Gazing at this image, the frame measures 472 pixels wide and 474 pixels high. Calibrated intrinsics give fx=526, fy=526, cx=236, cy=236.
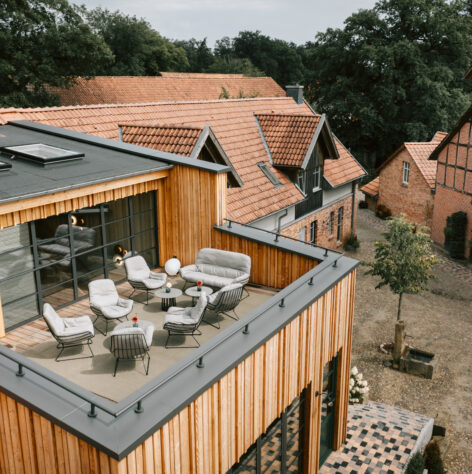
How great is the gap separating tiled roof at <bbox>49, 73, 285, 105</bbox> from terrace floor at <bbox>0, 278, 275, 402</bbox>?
79.5ft

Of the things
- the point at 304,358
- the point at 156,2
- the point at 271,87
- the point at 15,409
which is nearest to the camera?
the point at 15,409

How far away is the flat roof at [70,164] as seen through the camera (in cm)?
932

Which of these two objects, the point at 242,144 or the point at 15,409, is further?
the point at 242,144

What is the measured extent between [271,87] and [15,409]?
1915 inches

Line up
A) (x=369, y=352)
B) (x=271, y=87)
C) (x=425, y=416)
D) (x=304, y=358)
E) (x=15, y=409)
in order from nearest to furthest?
1. (x=15, y=409)
2. (x=304, y=358)
3. (x=425, y=416)
4. (x=369, y=352)
5. (x=271, y=87)

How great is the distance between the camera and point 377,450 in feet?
41.4

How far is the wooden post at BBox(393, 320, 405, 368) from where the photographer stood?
698 inches

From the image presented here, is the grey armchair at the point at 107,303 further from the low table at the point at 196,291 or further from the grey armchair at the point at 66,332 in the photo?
the low table at the point at 196,291

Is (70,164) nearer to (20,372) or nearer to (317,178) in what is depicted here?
(20,372)

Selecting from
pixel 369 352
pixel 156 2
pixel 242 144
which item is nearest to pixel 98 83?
pixel 242 144

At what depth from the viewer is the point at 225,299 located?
9.72 metres

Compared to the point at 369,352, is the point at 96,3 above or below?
above

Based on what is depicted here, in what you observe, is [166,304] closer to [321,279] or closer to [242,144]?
[321,279]

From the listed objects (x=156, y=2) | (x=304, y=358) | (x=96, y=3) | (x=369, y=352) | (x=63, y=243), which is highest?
(x=156, y=2)
